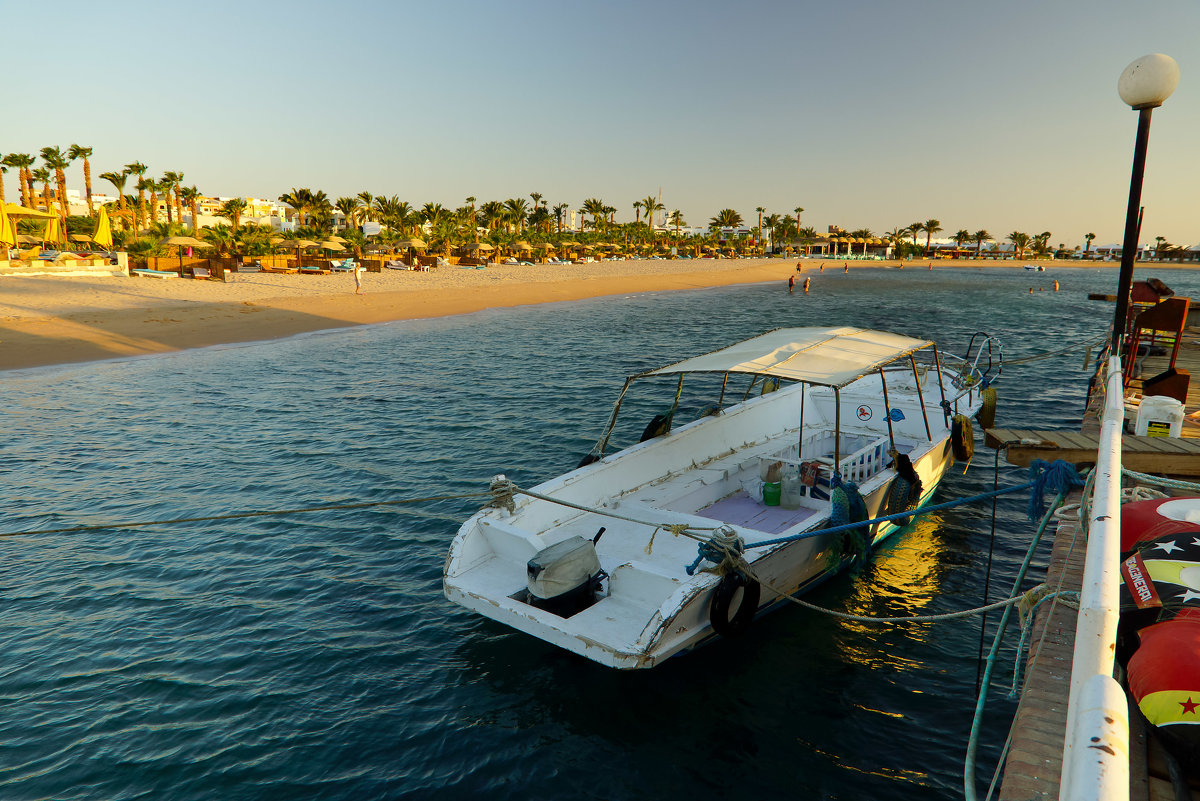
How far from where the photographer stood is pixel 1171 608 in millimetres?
4281

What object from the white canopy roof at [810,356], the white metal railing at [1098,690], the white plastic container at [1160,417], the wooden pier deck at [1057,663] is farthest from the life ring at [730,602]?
the white plastic container at [1160,417]

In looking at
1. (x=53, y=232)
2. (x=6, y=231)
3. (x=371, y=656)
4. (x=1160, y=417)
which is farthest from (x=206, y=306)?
(x=1160, y=417)

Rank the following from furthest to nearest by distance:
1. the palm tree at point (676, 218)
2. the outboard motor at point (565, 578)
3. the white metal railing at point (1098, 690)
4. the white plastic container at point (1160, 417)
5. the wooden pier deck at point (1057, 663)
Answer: the palm tree at point (676, 218) < the white plastic container at point (1160, 417) < the outboard motor at point (565, 578) < the wooden pier deck at point (1057, 663) < the white metal railing at point (1098, 690)

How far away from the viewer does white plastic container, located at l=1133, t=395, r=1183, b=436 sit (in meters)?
8.74

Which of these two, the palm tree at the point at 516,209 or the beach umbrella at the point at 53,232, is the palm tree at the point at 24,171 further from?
the palm tree at the point at 516,209

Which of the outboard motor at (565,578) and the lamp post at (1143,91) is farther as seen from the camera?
the lamp post at (1143,91)

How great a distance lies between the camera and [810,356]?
10.4 meters

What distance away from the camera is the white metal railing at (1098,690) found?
5.17 ft

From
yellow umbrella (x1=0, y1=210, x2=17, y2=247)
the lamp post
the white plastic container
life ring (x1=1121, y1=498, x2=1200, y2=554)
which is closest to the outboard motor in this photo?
life ring (x1=1121, y1=498, x2=1200, y2=554)

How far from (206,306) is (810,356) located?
115ft

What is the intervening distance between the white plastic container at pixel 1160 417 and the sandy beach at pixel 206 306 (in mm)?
30185

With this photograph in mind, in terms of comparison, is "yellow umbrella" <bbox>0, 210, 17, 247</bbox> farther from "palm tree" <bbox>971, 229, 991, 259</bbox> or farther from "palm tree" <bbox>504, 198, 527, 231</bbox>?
"palm tree" <bbox>971, 229, 991, 259</bbox>

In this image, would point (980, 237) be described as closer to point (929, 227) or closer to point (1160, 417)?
point (929, 227)

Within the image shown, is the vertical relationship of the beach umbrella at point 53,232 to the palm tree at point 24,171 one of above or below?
Result: below
